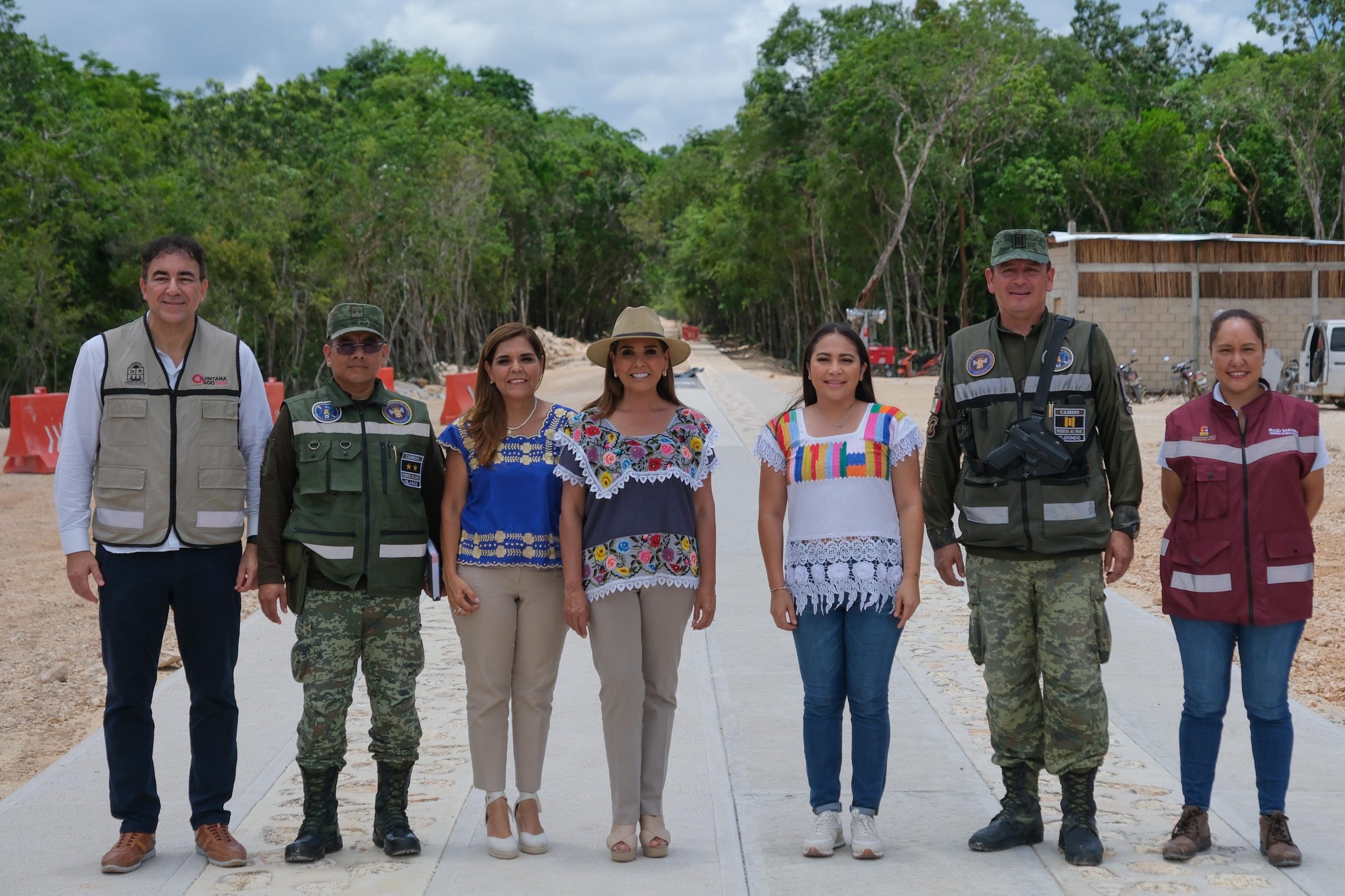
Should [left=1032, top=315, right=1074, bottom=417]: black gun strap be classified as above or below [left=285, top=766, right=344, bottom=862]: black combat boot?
above

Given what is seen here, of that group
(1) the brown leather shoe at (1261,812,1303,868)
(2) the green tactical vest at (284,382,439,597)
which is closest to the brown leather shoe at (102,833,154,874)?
(2) the green tactical vest at (284,382,439,597)

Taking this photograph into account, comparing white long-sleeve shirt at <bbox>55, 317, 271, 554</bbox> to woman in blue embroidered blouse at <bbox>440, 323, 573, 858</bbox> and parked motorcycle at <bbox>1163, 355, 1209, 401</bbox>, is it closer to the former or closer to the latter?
woman in blue embroidered blouse at <bbox>440, 323, 573, 858</bbox>

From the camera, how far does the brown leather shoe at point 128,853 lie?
433cm

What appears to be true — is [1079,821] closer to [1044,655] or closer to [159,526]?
[1044,655]

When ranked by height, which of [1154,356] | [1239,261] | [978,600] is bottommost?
[978,600]

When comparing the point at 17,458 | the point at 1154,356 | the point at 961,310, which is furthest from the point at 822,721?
the point at 961,310

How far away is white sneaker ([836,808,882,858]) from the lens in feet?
14.4

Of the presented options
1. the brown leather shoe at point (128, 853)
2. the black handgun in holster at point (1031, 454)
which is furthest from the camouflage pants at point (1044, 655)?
the brown leather shoe at point (128, 853)

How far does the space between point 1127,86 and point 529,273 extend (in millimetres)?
28518

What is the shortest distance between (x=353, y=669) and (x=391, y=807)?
1.61 ft

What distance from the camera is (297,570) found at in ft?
14.7

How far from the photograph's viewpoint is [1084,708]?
4.44 metres

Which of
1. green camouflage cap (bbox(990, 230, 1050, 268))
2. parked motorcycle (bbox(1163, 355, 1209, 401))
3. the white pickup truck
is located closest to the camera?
green camouflage cap (bbox(990, 230, 1050, 268))

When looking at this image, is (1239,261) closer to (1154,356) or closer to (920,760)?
(1154,356)
